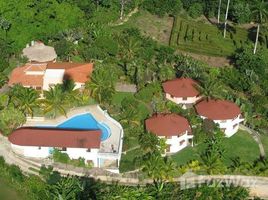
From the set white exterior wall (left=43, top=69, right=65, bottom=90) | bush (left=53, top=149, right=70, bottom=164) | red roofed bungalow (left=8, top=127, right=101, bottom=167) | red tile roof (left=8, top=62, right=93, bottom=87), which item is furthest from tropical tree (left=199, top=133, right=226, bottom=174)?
white exterior wall (left=43, top=69, right=65, bottom=90)

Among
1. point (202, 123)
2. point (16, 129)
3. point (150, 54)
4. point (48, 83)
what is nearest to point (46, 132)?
point (16, 129)

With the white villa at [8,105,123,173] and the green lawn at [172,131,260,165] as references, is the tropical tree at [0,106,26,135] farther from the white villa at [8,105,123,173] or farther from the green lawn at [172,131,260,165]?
the green lawn at [172,131,260,165]

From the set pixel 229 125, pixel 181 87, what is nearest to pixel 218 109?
pixel 229 125

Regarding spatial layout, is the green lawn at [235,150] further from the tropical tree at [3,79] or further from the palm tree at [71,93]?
the tropical tree at [3,79]

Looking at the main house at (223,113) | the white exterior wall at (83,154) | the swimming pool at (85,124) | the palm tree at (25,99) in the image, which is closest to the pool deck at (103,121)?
the swimming pool at (85,124)

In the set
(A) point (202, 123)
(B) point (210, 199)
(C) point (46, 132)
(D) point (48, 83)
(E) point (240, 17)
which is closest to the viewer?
(B) point (210, 199)

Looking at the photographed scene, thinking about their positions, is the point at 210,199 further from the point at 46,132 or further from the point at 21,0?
the point at 21,0
